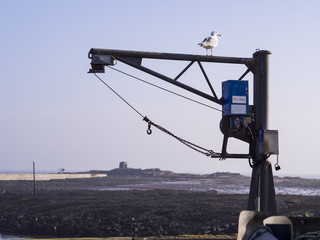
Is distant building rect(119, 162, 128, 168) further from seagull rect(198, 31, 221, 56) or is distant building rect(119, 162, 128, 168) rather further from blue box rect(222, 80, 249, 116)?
blue box rect(222, 80, 249, 116)

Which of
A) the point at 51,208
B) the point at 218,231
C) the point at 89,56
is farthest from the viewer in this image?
the point at 51,208

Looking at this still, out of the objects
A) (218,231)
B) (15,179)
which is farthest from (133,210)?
(15,179)

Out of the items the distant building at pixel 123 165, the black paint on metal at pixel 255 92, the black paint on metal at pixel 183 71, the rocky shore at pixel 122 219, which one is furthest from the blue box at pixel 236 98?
the distant building at pixel 123 165

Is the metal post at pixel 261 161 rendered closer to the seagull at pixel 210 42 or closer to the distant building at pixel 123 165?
the seagull at pixel 210 42

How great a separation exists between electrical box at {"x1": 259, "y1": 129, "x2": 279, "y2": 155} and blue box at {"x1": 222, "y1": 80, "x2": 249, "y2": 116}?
588 millimetres

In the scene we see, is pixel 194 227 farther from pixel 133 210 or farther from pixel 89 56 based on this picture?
pixel 89 56

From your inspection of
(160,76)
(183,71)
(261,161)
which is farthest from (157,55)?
(261,161)

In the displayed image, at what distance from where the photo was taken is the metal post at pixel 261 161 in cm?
1041

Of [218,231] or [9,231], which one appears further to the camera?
[9,231]

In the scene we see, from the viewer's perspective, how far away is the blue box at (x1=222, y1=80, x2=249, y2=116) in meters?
10.5

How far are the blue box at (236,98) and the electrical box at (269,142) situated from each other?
0.59m

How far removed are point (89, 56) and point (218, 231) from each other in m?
17.9

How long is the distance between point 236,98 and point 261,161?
4.62ft

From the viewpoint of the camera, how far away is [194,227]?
27312 mm
